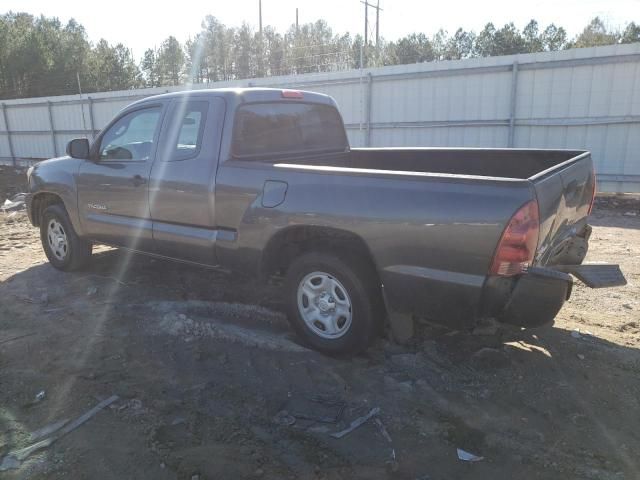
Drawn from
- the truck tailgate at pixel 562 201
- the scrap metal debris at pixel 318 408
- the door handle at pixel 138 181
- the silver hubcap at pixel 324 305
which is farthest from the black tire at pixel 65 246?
the truck tailgate at pixel 562 201

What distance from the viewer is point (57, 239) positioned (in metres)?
5.87

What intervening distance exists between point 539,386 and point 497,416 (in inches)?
19.5

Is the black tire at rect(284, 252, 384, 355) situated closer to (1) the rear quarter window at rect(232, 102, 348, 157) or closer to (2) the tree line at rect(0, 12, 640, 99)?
(1) the rear quarter window at rect(232, 102, 348, 157)

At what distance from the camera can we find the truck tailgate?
3008mm

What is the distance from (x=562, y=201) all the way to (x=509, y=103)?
8479mm

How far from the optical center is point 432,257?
3.08 m

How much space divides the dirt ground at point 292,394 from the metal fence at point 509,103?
6616 millimetres

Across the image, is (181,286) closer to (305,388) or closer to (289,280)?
(289,280)

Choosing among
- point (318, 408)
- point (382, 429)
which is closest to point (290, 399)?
point (318, 408)

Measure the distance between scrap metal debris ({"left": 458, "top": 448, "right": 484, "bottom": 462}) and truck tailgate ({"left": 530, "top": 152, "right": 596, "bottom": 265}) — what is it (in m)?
1.18

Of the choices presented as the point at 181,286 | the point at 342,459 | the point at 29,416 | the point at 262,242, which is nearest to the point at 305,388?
the point at 342,459

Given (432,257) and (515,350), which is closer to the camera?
(432,257)

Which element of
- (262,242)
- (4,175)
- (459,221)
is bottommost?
(4,175)

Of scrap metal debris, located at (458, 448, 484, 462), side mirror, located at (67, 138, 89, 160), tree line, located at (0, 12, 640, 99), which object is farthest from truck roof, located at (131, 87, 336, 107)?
tree line, located at (0, 12, 640, 99)
